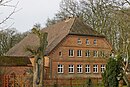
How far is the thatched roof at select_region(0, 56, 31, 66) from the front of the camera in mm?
38281

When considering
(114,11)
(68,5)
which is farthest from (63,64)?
(114,11)

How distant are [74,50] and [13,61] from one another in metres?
9.53

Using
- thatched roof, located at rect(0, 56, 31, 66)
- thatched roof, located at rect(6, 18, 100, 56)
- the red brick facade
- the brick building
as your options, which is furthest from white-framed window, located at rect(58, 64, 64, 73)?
thatched roof, located at rect(0, 56, 31, 66)

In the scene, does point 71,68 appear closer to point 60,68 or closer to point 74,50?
point 60,68

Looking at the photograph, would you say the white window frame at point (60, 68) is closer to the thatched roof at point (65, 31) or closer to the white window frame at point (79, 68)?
the white window frame at point (79, 68)

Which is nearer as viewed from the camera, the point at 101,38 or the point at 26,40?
the point at 101,38

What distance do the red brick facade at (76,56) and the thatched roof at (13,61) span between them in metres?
3.73

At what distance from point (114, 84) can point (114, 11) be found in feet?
19.3

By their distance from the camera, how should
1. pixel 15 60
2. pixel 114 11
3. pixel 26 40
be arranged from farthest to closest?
pixel 26 40, pixel 15 60, pixel 114 11

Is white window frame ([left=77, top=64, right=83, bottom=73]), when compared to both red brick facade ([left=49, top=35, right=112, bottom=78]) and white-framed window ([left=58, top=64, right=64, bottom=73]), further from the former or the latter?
white-framed window ([left=58, top=64, right=64, bottom=73])

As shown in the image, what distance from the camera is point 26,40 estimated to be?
5403 cm

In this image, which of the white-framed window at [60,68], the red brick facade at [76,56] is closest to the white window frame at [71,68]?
the red brick facade at [76,56]

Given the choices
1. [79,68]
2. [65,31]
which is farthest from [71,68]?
[65,31]

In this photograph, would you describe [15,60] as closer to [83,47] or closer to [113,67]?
[83,47]
